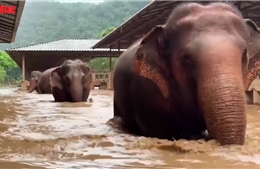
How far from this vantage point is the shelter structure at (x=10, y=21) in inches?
466

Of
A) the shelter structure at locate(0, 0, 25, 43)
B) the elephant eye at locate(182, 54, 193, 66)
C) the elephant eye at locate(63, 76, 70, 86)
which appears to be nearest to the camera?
the elephant eye at locate(182, 54, 193, 66)

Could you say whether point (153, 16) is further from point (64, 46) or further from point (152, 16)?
point (64, 46)

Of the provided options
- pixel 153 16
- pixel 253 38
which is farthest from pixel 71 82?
pixel 253 38

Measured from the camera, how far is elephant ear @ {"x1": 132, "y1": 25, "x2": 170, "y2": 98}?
4.60 meters

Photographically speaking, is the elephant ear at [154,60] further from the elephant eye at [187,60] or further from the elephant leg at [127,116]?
the elephant leg at [127,116]

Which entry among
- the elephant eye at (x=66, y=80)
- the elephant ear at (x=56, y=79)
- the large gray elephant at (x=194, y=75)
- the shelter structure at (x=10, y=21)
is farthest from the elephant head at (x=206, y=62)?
the elephant ear at (x=56, y=79)

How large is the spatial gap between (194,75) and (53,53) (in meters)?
29.1

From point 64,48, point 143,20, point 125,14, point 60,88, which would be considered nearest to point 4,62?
point 125,14

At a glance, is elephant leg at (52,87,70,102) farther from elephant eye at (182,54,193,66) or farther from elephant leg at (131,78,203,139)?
elephant eye at (182,54,193,66)

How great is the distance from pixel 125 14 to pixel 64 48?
44962 millimetres

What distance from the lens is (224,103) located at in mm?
3748

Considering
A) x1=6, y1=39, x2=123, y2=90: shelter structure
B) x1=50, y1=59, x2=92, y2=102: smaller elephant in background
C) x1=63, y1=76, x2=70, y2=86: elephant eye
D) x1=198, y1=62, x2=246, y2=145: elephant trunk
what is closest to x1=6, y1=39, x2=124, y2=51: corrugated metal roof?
x1=6, y1=39, x2=123, y2=90: shelter structure

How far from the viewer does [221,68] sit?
389 cm

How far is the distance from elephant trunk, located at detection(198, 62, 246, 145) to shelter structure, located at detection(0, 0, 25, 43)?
25.1ft
